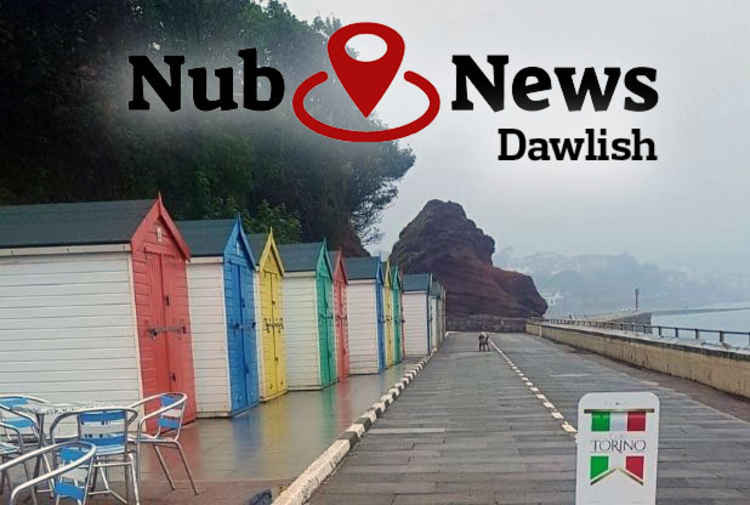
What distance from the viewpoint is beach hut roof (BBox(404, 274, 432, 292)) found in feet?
122

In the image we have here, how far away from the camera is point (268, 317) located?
15.9 m

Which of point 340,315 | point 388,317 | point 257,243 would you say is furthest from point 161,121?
point 257,243

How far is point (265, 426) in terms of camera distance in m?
11.6

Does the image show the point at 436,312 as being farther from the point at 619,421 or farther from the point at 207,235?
the point at 619,421

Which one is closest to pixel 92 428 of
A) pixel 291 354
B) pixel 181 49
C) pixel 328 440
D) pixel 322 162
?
pixel 328 440

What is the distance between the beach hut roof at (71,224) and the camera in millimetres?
9914

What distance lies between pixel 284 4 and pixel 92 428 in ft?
164

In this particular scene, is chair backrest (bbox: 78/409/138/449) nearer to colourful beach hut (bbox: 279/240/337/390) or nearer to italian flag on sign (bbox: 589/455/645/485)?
italian flag on sign (bbox: 589/455/645/485)

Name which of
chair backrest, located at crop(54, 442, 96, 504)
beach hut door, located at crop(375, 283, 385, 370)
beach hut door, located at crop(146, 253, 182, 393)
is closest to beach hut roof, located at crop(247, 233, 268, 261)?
beach hut door, located at crop(146, 253, 182, 393)

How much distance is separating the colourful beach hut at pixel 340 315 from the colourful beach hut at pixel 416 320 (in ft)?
43.7

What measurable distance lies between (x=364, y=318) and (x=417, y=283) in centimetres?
1464

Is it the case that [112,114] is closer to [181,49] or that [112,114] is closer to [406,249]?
[181,49]

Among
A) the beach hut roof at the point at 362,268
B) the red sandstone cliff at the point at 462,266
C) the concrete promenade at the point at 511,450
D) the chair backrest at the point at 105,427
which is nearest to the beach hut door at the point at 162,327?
the concrete promenade at the point at 511,450

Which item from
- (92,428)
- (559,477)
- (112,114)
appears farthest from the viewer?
(112,114)
